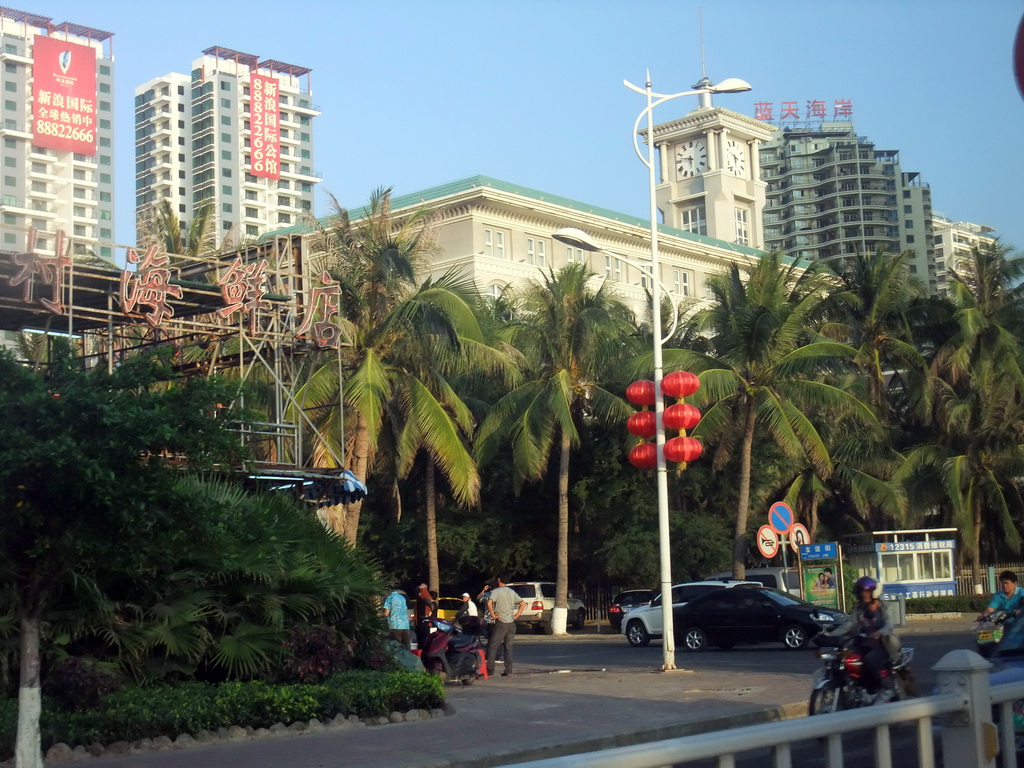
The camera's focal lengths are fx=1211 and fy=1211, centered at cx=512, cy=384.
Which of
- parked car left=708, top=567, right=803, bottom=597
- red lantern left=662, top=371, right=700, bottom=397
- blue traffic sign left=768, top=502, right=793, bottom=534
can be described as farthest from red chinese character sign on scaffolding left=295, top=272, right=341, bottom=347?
parked car left=708, top=567, right=803, bottom=597

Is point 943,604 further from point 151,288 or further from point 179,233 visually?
point 151,288

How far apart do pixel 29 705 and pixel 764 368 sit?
29047mm

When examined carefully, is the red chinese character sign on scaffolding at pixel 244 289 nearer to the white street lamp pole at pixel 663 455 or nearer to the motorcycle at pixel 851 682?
the white street lamp pole at pixel 663 455

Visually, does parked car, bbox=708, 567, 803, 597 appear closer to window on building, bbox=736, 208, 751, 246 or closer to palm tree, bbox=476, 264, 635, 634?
palm tree, bbox=476, 264, 635, 634

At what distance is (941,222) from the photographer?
520 ft

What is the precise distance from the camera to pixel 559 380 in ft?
127

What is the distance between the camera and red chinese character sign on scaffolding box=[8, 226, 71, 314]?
19.1 metres

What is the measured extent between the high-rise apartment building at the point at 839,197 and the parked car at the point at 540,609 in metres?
103

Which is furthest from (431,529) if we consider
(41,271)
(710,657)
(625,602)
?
(41,271)

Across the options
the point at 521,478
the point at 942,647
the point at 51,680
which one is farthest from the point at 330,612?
the point at 521,478

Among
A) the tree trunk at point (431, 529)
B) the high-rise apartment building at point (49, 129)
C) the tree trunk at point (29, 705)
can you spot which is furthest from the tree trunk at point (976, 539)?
the high-rise apartment building at point (49, 129)

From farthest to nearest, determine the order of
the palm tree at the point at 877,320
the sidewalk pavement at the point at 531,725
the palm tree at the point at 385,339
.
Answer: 1. the palm tree at the point at 877,320
2. the palm tree at the point at 385,339
3. the sidewalk pavement at the point at 531,725

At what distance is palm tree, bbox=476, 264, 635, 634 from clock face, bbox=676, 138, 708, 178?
6463 centimetres

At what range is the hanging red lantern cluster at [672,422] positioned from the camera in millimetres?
19750
